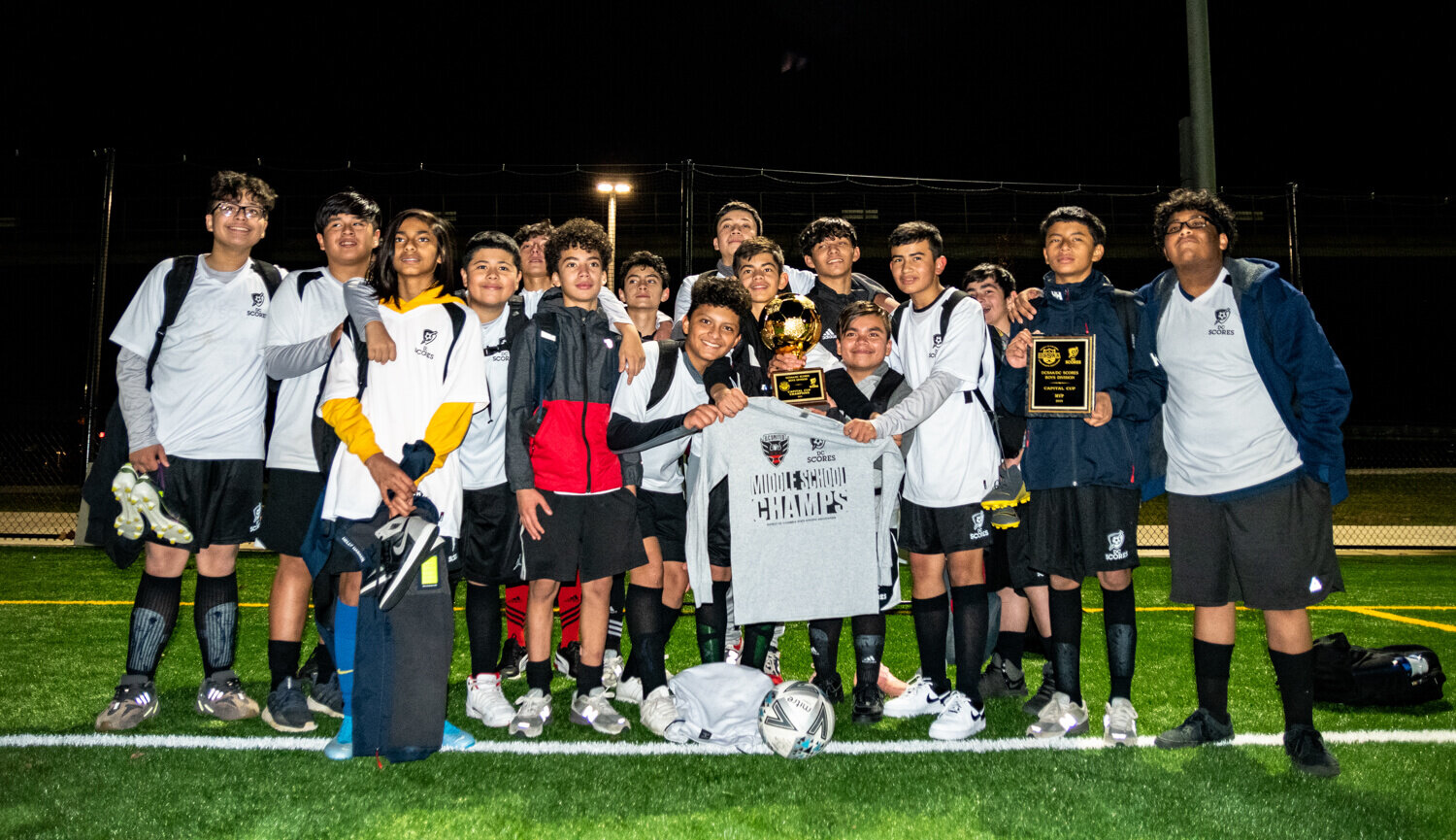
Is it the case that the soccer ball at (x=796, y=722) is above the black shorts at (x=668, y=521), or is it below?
below

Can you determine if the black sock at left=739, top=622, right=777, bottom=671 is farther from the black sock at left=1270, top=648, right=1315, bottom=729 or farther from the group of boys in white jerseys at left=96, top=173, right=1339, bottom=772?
the black sock at left=1270, top=648, right=1315, bottom=729

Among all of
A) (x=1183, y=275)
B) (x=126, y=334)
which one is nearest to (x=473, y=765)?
(x=126, y=334)

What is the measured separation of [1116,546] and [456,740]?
2.68 meters

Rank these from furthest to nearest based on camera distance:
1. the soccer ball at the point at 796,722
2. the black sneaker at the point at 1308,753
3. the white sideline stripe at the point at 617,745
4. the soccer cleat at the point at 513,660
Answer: the soccer cleat at the point at 513,660, the white sideline stripe at the point at 617,745, the soccer ball at the point at 796,722, the black sneaker at the point at 1308,753

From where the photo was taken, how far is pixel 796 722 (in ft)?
11.2

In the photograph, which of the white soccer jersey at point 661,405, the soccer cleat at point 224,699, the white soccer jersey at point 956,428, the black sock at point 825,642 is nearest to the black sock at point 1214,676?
the white soccer jersey at point 956,428

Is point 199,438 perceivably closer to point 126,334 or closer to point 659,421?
point 126,334

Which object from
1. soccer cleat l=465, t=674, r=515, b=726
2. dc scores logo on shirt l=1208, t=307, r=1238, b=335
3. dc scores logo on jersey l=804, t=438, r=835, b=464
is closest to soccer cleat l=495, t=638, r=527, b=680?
soccer cleat l=465, t=674, r=515, b=726

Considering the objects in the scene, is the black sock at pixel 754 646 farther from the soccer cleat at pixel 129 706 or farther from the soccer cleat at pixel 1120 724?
the soccer cleat at pixel 129 706

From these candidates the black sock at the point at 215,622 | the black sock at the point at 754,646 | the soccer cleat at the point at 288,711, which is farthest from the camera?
the black sock at the point at 754,646

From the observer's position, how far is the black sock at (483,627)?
3941mm

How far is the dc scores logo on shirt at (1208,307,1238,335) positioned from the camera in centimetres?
357

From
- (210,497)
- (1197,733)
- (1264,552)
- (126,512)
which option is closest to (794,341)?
(1264,552)

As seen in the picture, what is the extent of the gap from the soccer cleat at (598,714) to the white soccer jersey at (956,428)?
4.74ft
